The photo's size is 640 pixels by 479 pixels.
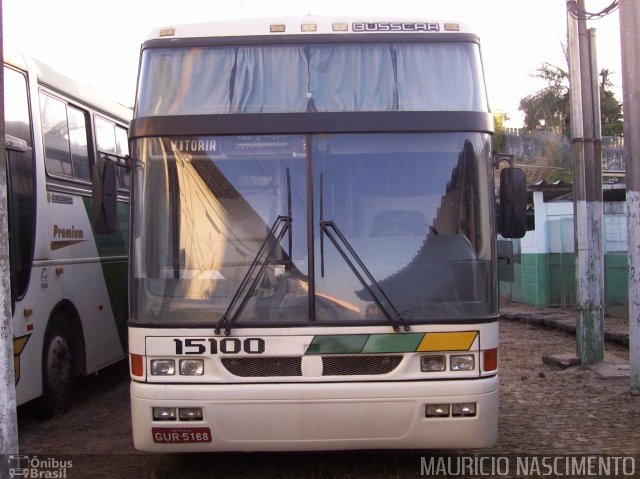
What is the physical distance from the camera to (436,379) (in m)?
5.65

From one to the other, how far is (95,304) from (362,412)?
5.10 m

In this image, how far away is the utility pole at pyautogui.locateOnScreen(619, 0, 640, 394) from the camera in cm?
891

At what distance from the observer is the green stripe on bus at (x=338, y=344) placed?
5637mm

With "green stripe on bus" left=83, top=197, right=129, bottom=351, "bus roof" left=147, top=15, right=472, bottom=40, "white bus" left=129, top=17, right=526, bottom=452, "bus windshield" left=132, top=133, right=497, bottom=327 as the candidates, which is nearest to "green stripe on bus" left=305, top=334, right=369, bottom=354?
"white bus" left=129, top=17, right=526, bottom=452

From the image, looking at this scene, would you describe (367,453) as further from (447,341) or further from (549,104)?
(549,104)

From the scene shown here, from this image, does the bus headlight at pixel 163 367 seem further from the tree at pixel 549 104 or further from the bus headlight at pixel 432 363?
the tree at pixel 549 104

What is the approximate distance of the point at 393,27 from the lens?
623 centimetres

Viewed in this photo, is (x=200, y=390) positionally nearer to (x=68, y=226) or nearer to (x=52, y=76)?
(x=68, y=226)

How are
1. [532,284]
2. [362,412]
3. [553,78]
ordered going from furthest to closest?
[553,78], [532,284], [362,412]

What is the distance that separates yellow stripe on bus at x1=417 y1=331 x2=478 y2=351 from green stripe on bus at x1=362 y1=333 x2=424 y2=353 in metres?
0.05

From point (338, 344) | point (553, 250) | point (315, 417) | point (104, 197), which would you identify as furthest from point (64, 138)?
point (553, 250)

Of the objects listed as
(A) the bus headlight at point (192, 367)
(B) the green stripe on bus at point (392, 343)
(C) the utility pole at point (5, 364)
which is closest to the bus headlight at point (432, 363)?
(B) the green stripe on bus at point (392, 343)

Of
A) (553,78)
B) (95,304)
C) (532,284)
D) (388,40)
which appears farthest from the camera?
(553,78)

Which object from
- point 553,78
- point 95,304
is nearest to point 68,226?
point 95,304
